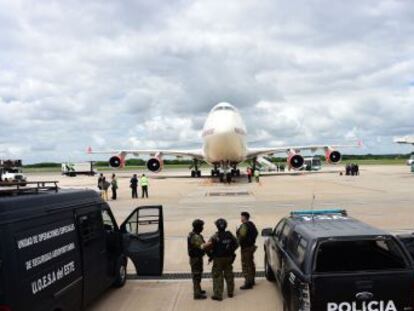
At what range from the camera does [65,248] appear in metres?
6.42

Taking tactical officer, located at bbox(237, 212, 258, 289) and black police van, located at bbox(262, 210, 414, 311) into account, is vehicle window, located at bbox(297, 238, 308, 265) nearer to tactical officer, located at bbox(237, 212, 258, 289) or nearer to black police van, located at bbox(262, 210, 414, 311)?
black police van, located at bbox(262, 210, 414, 311)

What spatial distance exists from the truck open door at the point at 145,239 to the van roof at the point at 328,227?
227 cm

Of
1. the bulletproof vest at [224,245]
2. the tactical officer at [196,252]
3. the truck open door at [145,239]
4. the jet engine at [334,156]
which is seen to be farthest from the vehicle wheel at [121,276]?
the jet engine at [334,156]

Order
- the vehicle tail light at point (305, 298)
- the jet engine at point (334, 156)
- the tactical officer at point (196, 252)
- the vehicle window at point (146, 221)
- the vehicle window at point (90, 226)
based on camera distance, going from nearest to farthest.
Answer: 1. the vehicle tail light at point (305, 298)
2. the vehicle window at point (90, 226)
3. the tactical officer at point (196, 252)
4. the vehicle window at point (146, 221)
5. the jet engine at point (334, 156)

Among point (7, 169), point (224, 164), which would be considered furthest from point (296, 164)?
point (7, 169)

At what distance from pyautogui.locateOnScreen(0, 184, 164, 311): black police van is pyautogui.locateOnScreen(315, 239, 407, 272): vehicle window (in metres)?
3.01

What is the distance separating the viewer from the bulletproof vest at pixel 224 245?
7.79 m

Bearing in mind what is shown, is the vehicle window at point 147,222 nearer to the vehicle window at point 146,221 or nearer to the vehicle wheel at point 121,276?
the vehicle window at point 146,221

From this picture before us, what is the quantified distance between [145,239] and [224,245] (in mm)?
1516

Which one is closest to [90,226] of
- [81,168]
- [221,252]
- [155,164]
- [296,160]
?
[221,252]

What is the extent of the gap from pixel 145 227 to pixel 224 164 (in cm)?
3148

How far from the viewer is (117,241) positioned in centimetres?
862

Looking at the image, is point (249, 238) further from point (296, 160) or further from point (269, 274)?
point (296, 160)

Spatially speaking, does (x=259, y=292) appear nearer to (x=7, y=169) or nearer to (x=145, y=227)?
(x=145, y=227)
